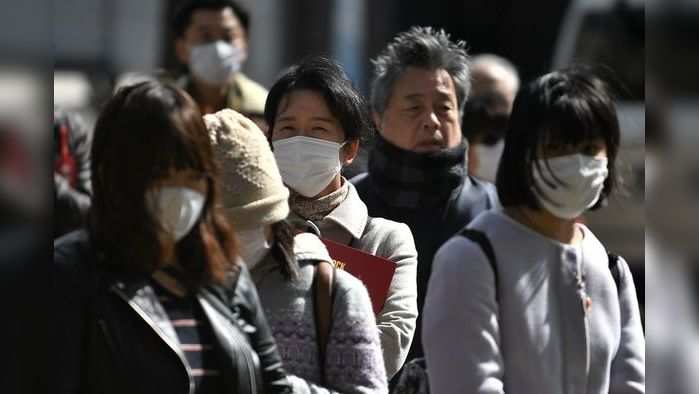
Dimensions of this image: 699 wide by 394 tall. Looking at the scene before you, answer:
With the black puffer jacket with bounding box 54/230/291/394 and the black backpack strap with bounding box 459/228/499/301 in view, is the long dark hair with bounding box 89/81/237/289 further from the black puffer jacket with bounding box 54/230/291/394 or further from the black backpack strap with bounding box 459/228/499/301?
the black backpack strap with bounding box 459/228/499/301

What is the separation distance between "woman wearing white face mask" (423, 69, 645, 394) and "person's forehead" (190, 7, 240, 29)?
2707mm

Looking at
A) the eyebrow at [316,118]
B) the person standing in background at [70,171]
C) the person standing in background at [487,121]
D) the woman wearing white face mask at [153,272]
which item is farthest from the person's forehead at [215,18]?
the woman wearing white face mask at [153,272]

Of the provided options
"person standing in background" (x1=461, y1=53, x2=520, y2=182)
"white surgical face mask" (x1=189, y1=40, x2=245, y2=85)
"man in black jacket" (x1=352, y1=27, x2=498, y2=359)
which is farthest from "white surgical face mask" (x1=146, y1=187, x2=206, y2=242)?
"white surgical face mask" (x1=189, y1=40, x2=245, y2=85)

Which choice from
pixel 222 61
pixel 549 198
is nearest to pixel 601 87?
pixel 549 198

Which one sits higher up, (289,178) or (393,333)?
(289,178)

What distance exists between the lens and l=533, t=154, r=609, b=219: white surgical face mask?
10.2ft

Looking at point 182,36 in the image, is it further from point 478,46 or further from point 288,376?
point 478,46

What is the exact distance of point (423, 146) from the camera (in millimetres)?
3965

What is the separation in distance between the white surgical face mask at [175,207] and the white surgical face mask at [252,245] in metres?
0.22

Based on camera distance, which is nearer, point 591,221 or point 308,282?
point 308,282

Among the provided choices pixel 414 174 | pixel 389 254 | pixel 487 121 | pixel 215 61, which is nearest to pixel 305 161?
pixel 389 254

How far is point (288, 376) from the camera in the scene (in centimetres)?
278

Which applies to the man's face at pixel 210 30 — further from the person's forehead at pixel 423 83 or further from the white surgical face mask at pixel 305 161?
the white surgical face mask at pixel 305 161

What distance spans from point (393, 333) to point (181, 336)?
79 centimetres
